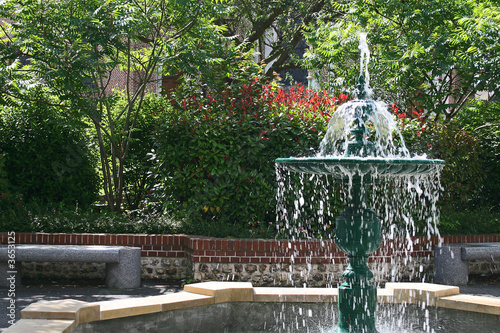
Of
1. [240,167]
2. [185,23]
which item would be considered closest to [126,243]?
[240,167]

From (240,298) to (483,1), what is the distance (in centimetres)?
738

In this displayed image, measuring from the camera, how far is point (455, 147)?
8.71m

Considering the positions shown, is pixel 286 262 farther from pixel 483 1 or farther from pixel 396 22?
pixel 483 1

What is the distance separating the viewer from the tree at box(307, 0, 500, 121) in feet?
29.1

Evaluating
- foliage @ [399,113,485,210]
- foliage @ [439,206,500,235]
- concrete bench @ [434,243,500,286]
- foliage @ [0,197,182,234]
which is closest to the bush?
foliage @ [0,197,182,234]

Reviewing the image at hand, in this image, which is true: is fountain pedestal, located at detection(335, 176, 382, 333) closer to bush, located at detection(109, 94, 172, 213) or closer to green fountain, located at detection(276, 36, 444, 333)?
green fountain, located at detection(276, 36, 444, 333)

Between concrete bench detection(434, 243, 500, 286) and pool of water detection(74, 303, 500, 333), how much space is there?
2.39 m

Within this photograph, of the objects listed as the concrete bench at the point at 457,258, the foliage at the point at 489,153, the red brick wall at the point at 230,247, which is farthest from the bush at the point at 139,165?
the foliage at the point at 489,153

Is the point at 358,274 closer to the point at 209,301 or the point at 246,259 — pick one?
the point at 209,301

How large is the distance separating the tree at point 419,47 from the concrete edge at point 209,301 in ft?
15.2

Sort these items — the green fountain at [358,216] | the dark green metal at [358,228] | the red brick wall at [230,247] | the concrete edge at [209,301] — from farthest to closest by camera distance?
the red brick wall at [230,247], the dark green metal at [358,228], the green fountain at [358,216], the concrete edge at [209,301]

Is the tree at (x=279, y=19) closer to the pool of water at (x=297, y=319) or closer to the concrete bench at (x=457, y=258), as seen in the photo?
the concrete bench at (x=457, y=258)

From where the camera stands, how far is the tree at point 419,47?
886 centimetres

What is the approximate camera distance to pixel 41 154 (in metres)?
9.81
